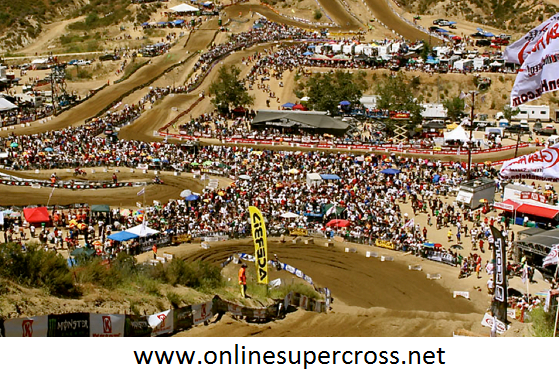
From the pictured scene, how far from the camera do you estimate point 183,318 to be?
1758cm

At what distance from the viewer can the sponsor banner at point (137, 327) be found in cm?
1597

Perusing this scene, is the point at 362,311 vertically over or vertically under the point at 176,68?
under

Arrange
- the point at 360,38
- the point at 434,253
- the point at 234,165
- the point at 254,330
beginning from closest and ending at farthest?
the point at 254,330, the point at 434,253, the point at 234,165, the point at 360,38

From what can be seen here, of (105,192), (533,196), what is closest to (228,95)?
(105,192)

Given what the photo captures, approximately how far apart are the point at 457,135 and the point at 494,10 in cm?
5227

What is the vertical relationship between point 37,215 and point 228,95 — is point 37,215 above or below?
below

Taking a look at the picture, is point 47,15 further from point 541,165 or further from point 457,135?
point 541,165

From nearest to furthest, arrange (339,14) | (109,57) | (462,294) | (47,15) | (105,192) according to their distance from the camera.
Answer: (462,294) < (105,192) < (109,57) < (339,14) < (47,15)

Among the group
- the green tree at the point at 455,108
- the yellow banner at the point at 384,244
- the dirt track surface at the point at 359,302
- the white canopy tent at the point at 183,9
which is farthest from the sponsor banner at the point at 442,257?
the white canopy tent at the point at 183,9

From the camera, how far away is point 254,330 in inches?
735

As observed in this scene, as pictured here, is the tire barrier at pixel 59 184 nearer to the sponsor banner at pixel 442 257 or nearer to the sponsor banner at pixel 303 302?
the sponsor banner at pixel 442 257

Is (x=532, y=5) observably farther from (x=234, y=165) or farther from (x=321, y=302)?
(x=321, y=302)

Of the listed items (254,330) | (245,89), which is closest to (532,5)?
(245,89)

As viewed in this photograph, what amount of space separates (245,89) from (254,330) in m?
48.5
